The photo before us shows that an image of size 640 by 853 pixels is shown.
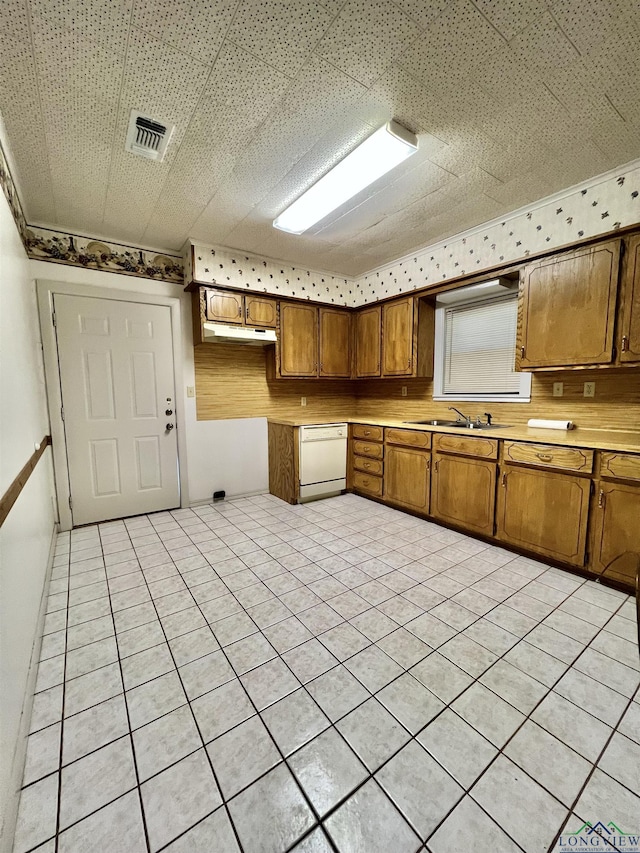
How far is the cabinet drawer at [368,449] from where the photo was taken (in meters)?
3.86

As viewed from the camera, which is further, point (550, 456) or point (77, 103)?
point (550, 456)

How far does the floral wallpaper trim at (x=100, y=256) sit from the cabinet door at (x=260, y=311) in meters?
0.75

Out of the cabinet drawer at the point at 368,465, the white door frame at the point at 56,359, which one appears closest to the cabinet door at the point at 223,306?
the white door frame at the point at 56,359

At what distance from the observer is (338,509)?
3.76 meters

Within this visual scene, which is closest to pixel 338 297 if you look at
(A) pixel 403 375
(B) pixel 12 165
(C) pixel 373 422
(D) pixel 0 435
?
(A) pixel 403 375

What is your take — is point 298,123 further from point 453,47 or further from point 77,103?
point 77,103

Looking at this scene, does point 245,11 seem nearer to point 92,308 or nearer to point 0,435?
point 0,435

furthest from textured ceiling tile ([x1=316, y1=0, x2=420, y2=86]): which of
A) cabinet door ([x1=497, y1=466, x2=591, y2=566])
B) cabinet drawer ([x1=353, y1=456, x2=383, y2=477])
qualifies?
cabinet drawer ([x1=353, y1=456, x2=383, y2=477])

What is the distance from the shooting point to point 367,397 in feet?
15.9

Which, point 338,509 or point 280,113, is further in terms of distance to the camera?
point 338,509

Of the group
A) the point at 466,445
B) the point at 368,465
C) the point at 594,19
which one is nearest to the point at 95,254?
the point at 368,465

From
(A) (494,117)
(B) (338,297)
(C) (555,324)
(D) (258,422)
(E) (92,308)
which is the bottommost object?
(D) (258,422)

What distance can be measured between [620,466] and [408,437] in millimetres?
1660

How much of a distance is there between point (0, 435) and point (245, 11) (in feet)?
6.22
